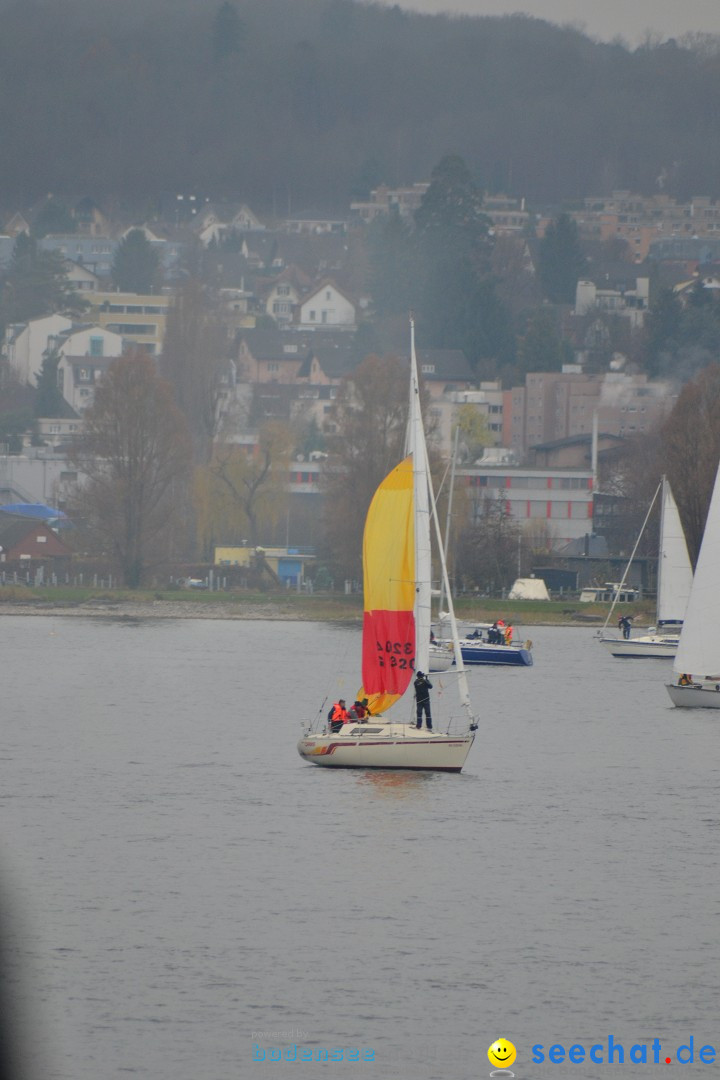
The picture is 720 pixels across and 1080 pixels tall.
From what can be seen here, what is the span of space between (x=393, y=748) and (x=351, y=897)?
8.33m

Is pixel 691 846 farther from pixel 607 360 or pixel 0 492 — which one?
pixel 607 360

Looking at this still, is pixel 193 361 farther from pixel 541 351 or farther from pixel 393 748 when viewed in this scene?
pixel 393 748

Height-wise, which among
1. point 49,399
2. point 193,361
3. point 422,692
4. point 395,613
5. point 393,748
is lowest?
point 393,748

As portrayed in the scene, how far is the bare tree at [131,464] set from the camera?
100 meters

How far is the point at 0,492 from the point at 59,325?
71634 millimetres

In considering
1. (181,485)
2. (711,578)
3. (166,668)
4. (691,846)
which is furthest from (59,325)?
(691,846)

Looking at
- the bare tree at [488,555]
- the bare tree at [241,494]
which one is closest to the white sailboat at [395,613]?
the bare tree at [488,555]

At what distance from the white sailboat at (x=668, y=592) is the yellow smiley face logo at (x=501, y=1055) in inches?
2084

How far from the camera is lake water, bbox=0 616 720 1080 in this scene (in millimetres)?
23266

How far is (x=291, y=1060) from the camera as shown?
2233 cm

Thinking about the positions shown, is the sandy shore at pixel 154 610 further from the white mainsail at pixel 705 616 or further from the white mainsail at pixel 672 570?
the white mainsail at pixel 705 616

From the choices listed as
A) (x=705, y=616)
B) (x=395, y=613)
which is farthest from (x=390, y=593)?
(x=705, y=616)

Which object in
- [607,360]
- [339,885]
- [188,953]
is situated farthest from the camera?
[607,360]

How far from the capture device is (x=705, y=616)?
51500 millimetres
